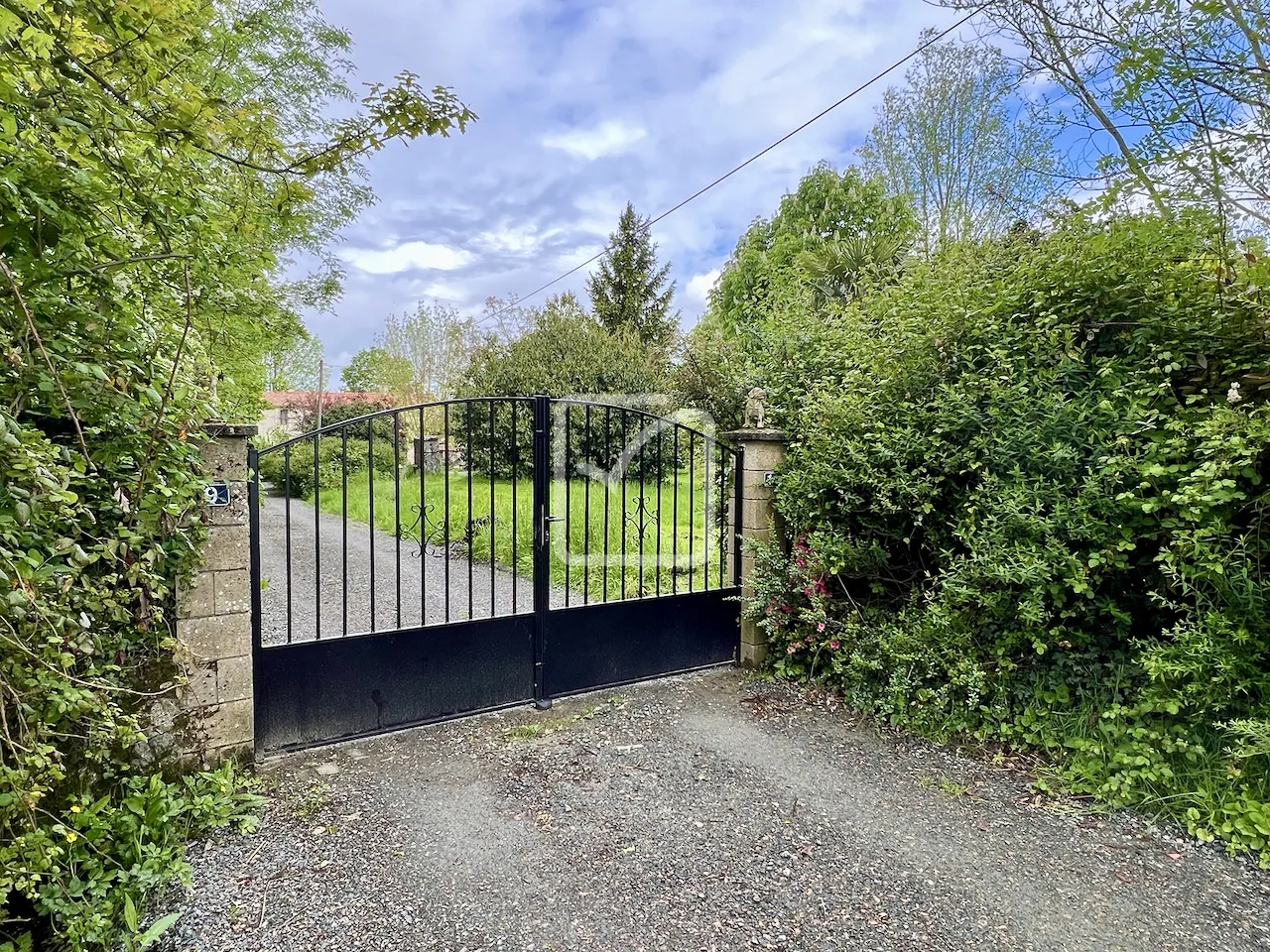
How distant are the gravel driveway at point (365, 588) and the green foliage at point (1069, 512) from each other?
219 centimetres

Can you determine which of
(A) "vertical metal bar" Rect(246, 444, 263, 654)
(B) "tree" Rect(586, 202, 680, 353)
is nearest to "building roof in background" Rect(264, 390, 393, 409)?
(B) "tree" Rect(586, 202, 680, 353)

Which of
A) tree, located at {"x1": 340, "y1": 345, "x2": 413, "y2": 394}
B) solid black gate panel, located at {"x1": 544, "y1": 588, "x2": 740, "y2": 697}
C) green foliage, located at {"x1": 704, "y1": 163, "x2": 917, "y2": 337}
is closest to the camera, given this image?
solid black gate panel, located at {"x1": 544, "y1": 588, "x2": 740, "y2": 697}

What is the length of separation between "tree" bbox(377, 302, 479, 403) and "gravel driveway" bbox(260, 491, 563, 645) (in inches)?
425

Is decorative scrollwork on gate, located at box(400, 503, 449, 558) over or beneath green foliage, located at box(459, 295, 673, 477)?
beneath

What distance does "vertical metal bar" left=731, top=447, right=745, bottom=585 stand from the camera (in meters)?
4.05

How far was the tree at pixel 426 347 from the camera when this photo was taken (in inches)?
752

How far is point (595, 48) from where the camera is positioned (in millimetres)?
5281

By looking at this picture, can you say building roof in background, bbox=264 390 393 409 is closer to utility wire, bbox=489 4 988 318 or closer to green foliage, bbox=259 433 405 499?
green foliage, bbox=259 433 405 499

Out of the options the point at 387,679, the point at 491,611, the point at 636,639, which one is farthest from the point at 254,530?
the point at 636,639

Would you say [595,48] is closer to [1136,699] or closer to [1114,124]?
[1114,124]

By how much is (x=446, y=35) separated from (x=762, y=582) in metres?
4.07

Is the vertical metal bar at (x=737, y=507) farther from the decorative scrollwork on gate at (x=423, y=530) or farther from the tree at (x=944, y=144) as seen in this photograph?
the tree at (x=944, y=144)

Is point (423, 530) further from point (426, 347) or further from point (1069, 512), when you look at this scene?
point (426, 347)

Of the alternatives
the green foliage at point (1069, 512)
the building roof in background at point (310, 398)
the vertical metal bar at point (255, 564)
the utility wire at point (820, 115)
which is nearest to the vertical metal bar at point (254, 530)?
the vertical metal bar at point (255, 564)
